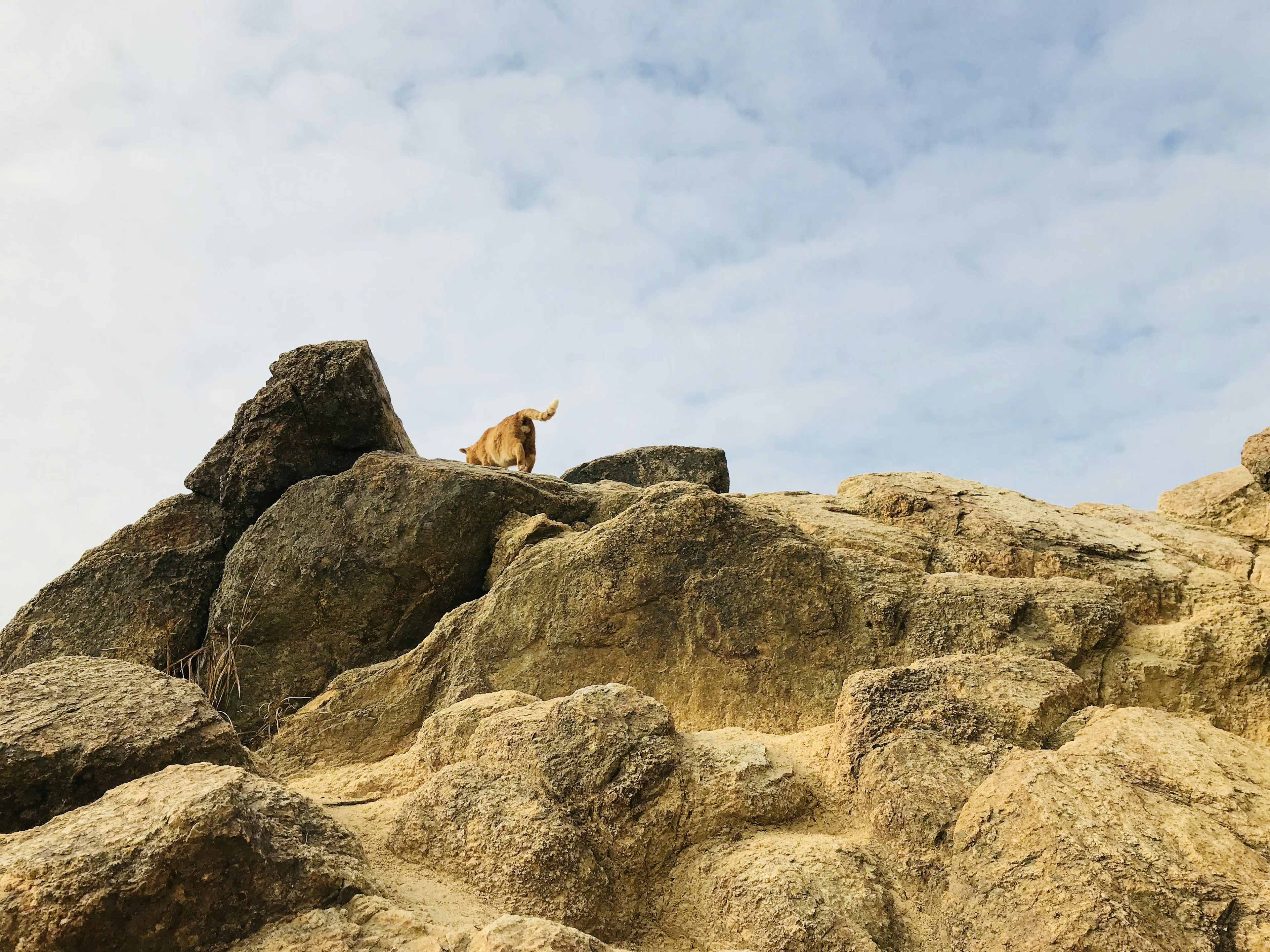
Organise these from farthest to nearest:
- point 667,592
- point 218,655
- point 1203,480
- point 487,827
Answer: point 1203,480 → point 218,655 → point 667,592 → point 487,827

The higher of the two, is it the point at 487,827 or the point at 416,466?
the point at 416,466

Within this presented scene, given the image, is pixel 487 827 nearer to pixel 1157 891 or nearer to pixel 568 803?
pixel 568 803

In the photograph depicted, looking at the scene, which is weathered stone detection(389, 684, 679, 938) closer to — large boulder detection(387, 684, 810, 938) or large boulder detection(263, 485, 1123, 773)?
large boulder detection(387, 684, 810, 938)

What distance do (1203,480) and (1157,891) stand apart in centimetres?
550

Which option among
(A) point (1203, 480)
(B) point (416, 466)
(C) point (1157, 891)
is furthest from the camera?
(A) point (1203, 480)

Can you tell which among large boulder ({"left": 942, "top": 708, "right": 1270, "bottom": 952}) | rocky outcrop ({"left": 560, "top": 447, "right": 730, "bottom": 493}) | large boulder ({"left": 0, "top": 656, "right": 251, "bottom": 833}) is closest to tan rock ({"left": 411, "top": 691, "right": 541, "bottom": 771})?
large boulder ({"left": 0, "top": 656, "right": 251, "bottom": 833})

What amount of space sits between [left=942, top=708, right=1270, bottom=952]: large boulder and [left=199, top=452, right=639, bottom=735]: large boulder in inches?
161

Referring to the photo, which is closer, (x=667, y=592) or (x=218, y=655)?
(x=667, y=592)

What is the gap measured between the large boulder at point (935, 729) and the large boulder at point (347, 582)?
10.8 feet

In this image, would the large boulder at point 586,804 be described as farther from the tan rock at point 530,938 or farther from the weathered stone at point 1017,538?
the weathered stone at point 1017,538

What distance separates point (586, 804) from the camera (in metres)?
4.07

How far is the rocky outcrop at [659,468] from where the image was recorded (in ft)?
33.5

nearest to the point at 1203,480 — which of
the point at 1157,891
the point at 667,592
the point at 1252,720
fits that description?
the point at 1252,720

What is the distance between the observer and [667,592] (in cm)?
582
